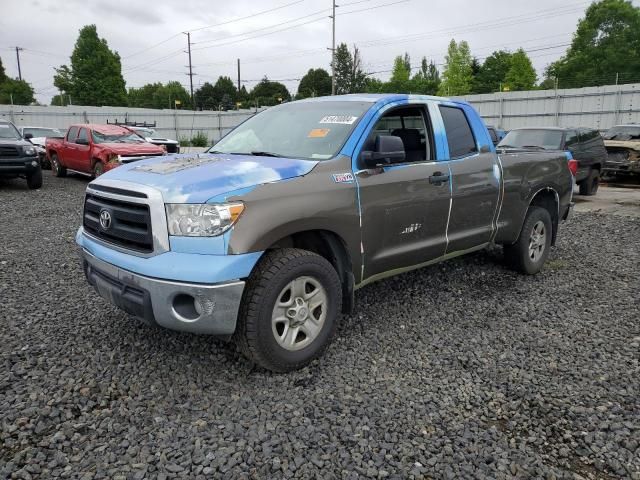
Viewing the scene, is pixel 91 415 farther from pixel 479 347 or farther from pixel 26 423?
pixel 479 347

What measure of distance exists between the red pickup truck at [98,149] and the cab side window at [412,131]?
9.72 m

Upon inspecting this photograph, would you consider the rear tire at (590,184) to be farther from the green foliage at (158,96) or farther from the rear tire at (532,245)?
the green foliage at (158,96)

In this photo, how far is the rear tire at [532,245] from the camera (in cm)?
541

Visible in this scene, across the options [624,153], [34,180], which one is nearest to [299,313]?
[34,180]

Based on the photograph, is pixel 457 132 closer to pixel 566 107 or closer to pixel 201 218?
pixel 201 218

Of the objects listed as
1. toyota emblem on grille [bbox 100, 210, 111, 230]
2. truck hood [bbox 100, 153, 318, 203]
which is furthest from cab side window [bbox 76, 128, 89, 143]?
toyota emblem on grille [bbox 100, 210, 111, 230]

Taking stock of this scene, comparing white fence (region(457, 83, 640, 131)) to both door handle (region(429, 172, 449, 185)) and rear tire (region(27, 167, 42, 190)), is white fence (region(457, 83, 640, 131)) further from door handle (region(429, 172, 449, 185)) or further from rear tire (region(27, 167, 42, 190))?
door handle (region(429, 172, 449, 185))

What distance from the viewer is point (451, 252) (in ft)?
15.0

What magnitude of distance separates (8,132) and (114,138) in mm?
2493

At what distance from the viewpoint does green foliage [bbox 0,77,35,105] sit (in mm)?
66544

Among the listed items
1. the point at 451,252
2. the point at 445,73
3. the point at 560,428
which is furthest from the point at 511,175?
the point at 445,73

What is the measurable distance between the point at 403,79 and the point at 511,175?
2593 inches

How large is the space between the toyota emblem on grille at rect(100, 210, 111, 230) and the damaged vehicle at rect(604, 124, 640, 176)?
14418 millimetres

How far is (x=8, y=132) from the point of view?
12.8m
